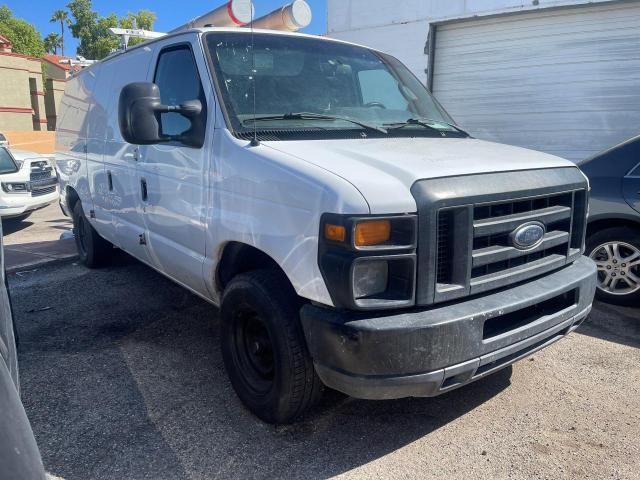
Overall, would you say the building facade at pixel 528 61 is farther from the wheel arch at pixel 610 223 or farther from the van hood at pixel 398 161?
the van hood at pixel 398 161

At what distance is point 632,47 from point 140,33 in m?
6.57

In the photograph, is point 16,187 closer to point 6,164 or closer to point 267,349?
point 6,164

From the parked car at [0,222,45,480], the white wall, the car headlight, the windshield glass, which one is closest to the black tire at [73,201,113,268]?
the windshield glass

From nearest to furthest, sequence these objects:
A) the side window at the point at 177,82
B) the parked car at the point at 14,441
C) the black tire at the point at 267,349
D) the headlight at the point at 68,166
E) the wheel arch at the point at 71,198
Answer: the parked car at the point at 14,441 < the black tire at the point at 267,349 < the side window at the point at 177,82 < the headlight at the point at 68,166 < the wheel arch at the point at 71,198

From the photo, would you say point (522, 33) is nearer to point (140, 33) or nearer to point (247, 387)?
point (140, 33)

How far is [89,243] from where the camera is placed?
600 cm

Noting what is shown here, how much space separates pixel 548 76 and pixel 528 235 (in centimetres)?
643

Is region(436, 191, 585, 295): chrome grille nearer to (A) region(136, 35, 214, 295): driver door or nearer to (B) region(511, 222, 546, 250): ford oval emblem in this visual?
→ (B) region(511, 222, 546, 250): ford oval emblem

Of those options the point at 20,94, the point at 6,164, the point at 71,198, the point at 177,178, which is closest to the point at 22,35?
the point at 20,94

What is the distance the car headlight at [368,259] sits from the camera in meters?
2.29

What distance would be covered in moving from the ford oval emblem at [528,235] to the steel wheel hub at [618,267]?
8.20 ft

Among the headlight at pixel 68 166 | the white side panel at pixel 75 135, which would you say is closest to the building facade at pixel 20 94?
the white side panel at pixel 75 135

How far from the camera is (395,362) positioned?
2350mm

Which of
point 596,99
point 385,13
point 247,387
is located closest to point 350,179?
point 247,387
